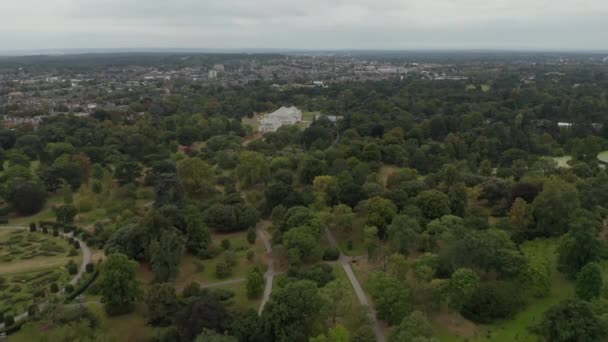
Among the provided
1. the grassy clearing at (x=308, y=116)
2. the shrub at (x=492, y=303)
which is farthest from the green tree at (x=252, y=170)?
the grassy clearing at (x=308, y=116)

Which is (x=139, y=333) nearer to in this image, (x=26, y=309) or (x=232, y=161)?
(x=26, y=309)

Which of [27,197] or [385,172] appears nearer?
[27,197]

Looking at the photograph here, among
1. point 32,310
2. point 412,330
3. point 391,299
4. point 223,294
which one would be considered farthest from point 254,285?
point 32,310

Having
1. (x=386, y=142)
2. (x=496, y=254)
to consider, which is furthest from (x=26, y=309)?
(x=386, y=142)

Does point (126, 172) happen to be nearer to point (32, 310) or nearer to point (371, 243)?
point (32, 310)

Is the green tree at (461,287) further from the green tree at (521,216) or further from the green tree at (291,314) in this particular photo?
the green tree at (521,216)
